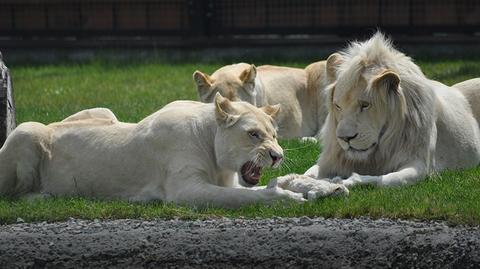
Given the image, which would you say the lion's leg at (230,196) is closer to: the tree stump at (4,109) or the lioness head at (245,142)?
the lioness head at (245,142)

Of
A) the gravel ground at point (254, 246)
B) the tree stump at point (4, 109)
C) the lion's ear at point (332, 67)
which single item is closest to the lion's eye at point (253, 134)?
the gravel ground at point (254, 246)

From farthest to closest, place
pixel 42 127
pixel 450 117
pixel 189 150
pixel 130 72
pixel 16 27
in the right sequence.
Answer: pixel 16 27
pixel 130 72
pixel 450 117
pixel 42 127
pixel 189 150

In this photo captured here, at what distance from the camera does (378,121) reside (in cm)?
968

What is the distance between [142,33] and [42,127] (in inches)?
434

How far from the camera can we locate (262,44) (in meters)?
20.2

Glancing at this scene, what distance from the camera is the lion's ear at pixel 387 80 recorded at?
9.56 metres

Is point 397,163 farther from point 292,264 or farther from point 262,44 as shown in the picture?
point 262,44

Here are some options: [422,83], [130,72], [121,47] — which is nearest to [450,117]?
[422,83]

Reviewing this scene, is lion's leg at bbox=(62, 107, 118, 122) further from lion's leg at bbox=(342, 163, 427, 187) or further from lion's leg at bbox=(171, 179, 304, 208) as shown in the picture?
lion's leg at bbox=(342, 163, 427, 187)

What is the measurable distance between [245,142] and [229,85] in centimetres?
370

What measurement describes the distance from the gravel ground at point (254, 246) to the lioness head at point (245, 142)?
2.47ft

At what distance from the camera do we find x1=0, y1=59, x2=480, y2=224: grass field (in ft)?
→ 28.5

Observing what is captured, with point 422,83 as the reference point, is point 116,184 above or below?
below

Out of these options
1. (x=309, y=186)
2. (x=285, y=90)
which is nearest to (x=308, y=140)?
(x=285, y=90)
